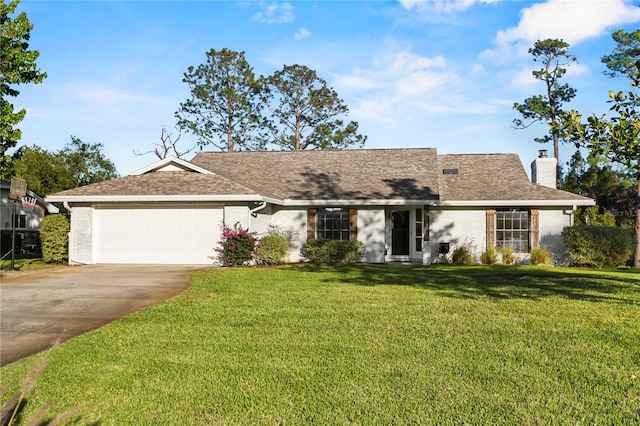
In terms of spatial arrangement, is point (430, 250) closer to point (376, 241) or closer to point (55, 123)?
point (376, 241)

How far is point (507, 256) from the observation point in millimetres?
18109

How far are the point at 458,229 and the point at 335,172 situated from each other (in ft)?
18.7

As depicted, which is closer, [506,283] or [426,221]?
[506,283]

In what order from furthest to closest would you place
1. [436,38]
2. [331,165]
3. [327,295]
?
[331,165], [436,38], [327,295]

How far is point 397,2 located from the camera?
1323 centimetres

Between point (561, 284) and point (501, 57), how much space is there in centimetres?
868

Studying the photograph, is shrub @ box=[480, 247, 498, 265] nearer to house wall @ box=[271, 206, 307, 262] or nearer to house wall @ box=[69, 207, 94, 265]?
house wall @ box=[271, 206, 307, 262]

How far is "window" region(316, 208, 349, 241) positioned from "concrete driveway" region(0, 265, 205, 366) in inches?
212

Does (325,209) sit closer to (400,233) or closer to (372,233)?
(372,233)

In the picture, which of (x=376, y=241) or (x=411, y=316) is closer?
(x=411, y=316)

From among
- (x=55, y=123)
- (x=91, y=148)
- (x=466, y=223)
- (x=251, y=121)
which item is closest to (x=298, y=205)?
(x=466, y=223)

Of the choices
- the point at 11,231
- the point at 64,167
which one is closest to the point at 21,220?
the point at 11,231

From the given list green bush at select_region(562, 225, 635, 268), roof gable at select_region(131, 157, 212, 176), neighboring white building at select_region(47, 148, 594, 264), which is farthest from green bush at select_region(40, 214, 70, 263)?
green bush at select_region(562, 225, 635, 268)

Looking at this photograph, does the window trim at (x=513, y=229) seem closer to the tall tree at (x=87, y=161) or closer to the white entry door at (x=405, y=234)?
the white entry door at (x=405, y=234)
